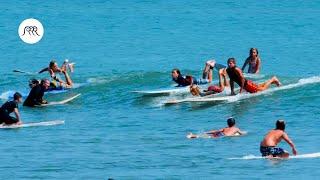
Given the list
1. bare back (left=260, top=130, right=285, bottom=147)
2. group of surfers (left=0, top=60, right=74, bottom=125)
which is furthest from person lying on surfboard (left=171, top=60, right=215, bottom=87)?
bare back (left=260, top=130, right=285, bottom=147)

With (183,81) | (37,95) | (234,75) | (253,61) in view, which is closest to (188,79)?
(183,81)

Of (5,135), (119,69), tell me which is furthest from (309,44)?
(5,135)

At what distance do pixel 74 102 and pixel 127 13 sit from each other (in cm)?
4188

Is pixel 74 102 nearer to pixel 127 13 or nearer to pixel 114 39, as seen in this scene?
pixel 114 39

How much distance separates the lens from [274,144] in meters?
34.9

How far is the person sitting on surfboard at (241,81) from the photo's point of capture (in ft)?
146

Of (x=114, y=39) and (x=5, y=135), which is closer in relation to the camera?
(x=5, y=135)

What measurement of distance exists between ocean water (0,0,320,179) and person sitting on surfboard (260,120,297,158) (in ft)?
1.10

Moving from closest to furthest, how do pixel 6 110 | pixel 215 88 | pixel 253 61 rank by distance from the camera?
pixel 6 110 → pixel 215 88 → pixel 253 61

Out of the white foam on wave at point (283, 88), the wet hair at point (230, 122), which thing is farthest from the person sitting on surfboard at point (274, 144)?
the white foam on wave at point (283, 88)

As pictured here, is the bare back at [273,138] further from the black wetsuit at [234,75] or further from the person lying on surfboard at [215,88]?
the person lying on surfboard at [215,88]

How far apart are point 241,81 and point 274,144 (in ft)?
32.8

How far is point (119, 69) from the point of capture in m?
60.0

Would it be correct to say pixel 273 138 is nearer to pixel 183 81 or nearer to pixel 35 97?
pixel 183 81
